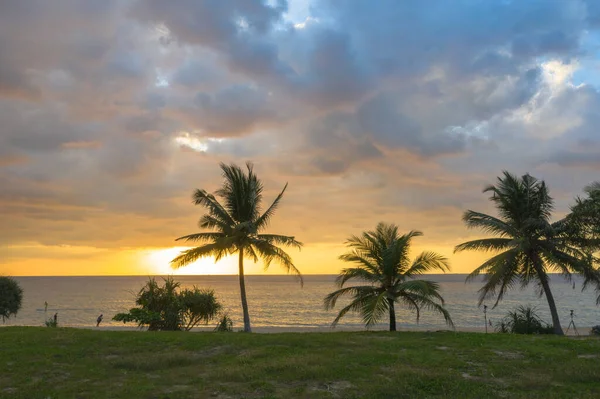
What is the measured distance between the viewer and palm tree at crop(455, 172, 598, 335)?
25.5m

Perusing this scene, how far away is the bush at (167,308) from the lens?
85.7 feet

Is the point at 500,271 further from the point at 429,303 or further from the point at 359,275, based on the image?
the point at 359,275

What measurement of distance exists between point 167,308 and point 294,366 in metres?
16.4

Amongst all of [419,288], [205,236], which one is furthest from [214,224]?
[419,288]

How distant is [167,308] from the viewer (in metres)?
27.5

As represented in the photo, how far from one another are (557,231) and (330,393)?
20769 millimetres

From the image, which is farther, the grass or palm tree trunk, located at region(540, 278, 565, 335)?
palm tree trunk, located at region(540, 278, 565, 335)

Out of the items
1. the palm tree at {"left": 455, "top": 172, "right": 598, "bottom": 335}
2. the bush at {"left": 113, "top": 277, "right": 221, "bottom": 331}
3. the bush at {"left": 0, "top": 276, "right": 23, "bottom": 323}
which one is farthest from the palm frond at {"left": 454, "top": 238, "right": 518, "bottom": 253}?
the bush at {"left": 0, "top": 276, "right": 23, "bottom": 323}

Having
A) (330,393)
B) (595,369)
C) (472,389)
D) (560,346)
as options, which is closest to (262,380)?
(330,393)

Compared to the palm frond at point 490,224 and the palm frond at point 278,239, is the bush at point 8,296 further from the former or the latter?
the palm frond at point 490,224

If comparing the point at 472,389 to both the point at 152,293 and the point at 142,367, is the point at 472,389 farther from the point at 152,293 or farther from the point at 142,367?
the point at 152,293

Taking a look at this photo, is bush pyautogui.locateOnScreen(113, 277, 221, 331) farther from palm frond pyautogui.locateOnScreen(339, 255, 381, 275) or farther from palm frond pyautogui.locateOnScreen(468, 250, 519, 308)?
palm frond pyautogui.locateOnScreen(468, 250, 519, 308)

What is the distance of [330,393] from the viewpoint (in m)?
11.0

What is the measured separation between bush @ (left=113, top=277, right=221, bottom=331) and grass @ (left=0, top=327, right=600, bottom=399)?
7009mm
